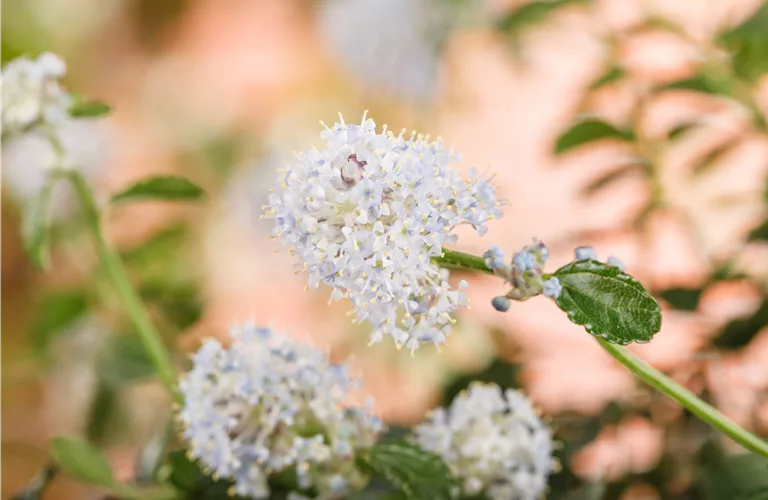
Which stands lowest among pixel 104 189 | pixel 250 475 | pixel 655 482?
pixel 250 475

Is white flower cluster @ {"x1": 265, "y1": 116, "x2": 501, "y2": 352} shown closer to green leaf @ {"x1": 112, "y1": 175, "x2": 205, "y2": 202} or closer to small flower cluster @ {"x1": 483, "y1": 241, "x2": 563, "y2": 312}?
small flower cluster @ {"x1": 483, "y1": 241, "x2": 563, "y2": 312}

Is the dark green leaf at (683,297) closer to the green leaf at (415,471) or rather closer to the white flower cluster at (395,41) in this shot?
the green leaf at (415,471)

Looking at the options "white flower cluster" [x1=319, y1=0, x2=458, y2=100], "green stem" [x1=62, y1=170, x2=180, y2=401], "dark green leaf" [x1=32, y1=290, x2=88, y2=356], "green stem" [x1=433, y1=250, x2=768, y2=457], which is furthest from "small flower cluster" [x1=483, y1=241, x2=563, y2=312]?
"white flower cluster" [x1=319, y1=0, x2=458, y2=100]

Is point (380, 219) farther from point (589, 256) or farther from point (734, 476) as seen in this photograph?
point (734, 476)

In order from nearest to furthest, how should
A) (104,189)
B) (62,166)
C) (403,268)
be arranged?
(403,268)
(62,166)
(104,189)

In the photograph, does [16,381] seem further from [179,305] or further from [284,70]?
[284,70]

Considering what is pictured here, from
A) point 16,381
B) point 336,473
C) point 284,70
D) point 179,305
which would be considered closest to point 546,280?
point 336,473
